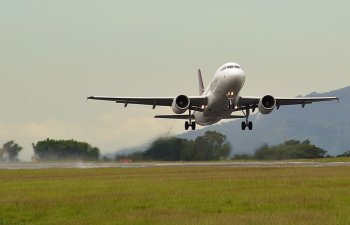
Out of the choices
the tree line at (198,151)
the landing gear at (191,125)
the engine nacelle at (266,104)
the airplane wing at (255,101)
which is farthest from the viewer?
the tree line at (198,151)

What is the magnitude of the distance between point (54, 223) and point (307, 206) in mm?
10249

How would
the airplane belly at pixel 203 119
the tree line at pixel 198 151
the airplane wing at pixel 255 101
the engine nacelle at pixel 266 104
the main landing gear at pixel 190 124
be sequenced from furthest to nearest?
the tree line at pixel 198 151, the main landing gear at pixel 190 124, the airplane belly at pixel 203 119, the airplane wing at pixel 255 101, the engine nacelle at pixel 266 104

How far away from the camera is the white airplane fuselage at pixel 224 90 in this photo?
2233 inches

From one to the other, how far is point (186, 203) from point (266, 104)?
34645mm

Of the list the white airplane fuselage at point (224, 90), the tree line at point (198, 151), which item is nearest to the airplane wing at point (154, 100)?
the white airplane fuselage at point (224, 90)

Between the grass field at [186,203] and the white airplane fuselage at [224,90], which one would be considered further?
the white airplane fuselage at [224,90]

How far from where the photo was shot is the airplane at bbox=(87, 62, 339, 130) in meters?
57.4

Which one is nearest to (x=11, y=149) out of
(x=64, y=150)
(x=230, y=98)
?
(x=64, y=150)

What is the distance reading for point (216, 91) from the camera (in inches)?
2336

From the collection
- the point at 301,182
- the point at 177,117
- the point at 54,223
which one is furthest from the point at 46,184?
the point at 177,117

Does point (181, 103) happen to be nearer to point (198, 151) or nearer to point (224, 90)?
point (224, 90)

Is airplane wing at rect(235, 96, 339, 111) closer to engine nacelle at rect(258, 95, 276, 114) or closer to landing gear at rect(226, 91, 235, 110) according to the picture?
engine nacelle at rect(258, 95, 276, 114)

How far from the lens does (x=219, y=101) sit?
60.3 meters

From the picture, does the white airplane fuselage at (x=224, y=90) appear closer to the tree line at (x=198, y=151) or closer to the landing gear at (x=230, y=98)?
the landing gear at (x=230, y=98)
